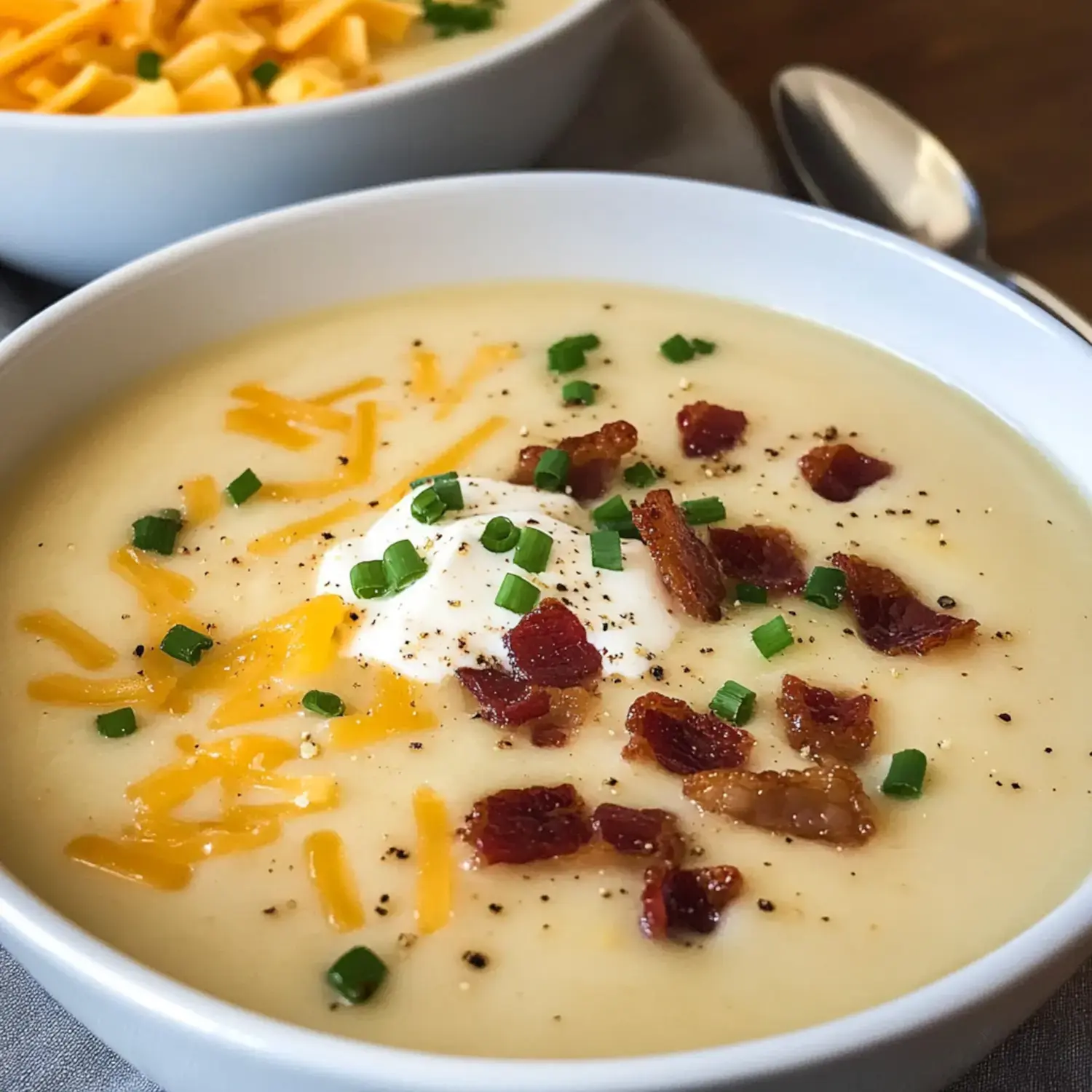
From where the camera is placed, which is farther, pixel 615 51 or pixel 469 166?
pixel 615 51

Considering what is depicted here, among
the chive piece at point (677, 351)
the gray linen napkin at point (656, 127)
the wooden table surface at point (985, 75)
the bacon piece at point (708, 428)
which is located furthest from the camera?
the wooden table surface at point (985, 75)

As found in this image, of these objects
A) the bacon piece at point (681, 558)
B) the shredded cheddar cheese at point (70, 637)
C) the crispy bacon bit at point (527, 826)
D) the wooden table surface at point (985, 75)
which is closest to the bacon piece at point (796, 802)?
the crispy bacon bit at point (527, 826)

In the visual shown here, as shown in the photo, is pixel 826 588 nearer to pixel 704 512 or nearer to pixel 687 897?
pixel 704 512

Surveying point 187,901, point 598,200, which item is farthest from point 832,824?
point 598,200

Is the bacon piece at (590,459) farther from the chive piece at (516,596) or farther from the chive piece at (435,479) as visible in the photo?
the chive piece at (516,596)

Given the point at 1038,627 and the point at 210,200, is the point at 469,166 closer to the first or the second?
the point at 210,200

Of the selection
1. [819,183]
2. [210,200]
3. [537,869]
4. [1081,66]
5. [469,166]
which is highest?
[210,200]

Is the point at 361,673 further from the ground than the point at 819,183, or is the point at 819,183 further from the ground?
the point at 361,673
